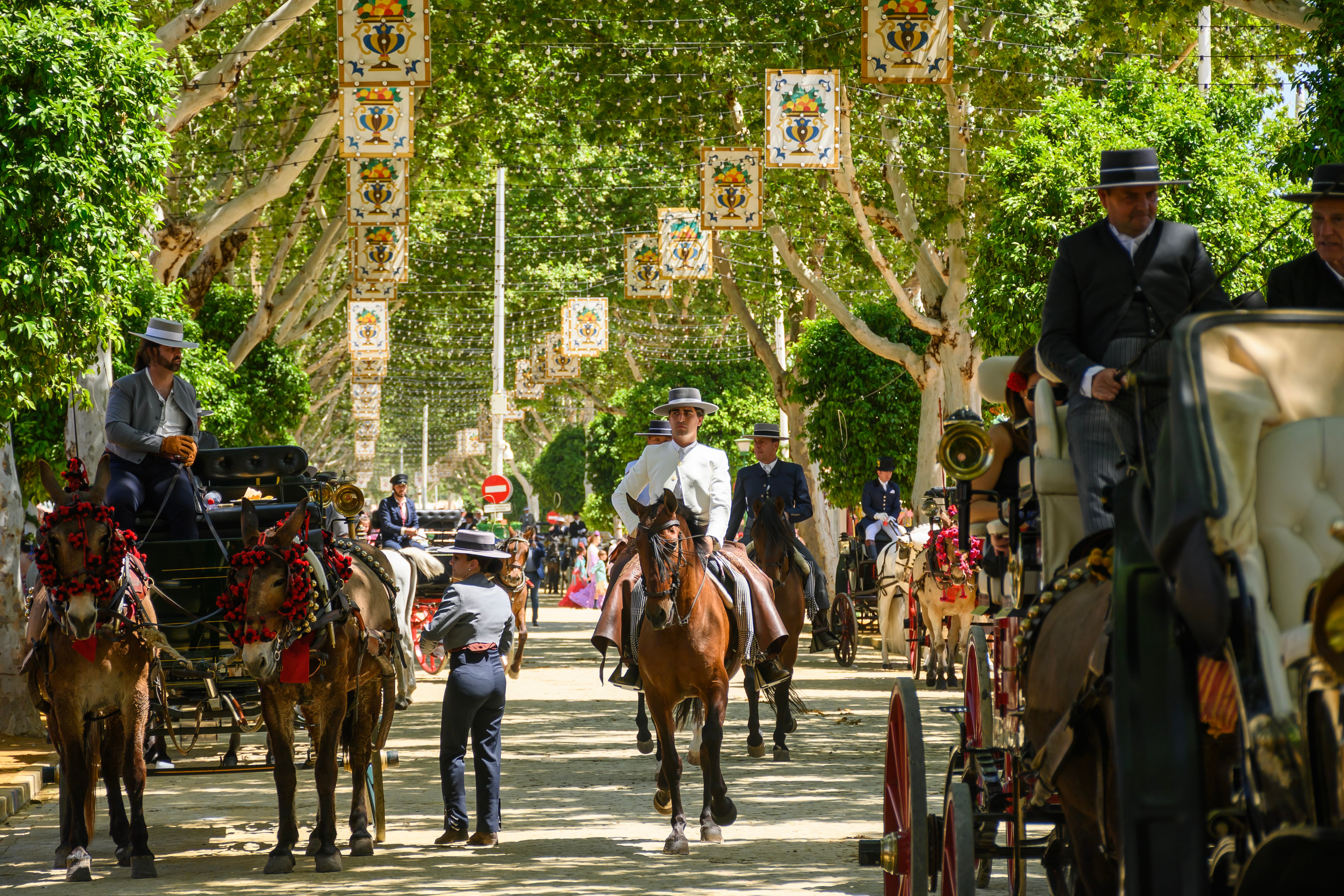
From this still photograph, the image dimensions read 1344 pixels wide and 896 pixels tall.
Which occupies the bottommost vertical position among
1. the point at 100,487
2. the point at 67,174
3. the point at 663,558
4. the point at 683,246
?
the point at 663,558

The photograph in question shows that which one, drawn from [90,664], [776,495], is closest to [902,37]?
[776,495]

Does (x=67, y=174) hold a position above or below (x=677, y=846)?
above

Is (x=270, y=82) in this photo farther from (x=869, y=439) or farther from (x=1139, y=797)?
(x=1139, y=797)

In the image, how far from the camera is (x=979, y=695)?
633 centimetres

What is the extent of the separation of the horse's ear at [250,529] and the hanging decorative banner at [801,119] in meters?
11.6

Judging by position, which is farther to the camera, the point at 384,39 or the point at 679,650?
the point at 384,39

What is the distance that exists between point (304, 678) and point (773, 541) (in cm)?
597

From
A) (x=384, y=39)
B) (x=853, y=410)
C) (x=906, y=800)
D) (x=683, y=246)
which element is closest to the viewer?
(x=906, y=800)

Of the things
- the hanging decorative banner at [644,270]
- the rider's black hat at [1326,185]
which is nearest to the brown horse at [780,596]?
the rider's black hat at [1326,185]

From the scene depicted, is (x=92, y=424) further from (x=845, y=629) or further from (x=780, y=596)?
(x=845, y=629)

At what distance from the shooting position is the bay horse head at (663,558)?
951 cm

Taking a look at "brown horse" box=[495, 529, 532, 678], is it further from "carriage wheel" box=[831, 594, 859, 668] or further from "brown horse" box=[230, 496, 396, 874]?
"brown horse" box=[230, 496, 396, 874]

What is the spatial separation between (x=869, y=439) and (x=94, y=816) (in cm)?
2157

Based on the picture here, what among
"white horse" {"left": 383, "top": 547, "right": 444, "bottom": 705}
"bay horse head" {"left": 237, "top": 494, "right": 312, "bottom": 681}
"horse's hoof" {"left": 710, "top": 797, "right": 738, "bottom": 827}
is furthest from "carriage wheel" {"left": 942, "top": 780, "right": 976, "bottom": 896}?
"white horse" {"left": 383, "top": 547, "right": 444, "bottom": 705}
